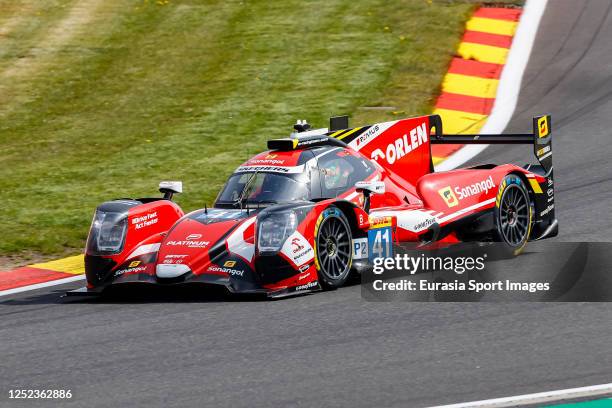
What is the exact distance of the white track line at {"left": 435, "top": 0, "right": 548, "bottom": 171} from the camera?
609 inches

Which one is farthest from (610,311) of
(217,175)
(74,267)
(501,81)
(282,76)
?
(282,76)

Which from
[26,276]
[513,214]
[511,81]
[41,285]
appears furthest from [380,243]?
[511,81]

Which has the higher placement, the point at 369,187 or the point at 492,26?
the point at 492,26

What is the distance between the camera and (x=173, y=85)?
1925 cm

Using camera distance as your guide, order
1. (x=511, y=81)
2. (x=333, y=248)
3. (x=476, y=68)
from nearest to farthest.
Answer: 1. (x=333, y=248)
2. (x=511, y=81)
3. (x=476, y=68)

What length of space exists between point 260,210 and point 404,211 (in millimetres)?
1327

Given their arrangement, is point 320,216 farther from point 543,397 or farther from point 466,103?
point 466,103

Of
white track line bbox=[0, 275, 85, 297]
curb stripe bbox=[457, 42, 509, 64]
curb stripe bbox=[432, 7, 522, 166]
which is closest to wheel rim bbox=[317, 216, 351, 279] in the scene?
white track line bbox=[0, 275, 85, 297]

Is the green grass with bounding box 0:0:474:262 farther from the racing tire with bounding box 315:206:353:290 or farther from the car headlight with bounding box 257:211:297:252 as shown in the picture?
the racing tire with bounding box 315:206:353:290

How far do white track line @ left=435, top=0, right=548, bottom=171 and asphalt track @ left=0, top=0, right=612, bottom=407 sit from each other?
5975mm

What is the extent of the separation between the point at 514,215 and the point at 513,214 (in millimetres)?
16

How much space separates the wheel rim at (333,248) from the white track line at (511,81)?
4914 mm

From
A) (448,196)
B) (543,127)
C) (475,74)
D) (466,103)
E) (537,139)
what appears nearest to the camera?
(448,196)

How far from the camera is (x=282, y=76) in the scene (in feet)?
63.1
